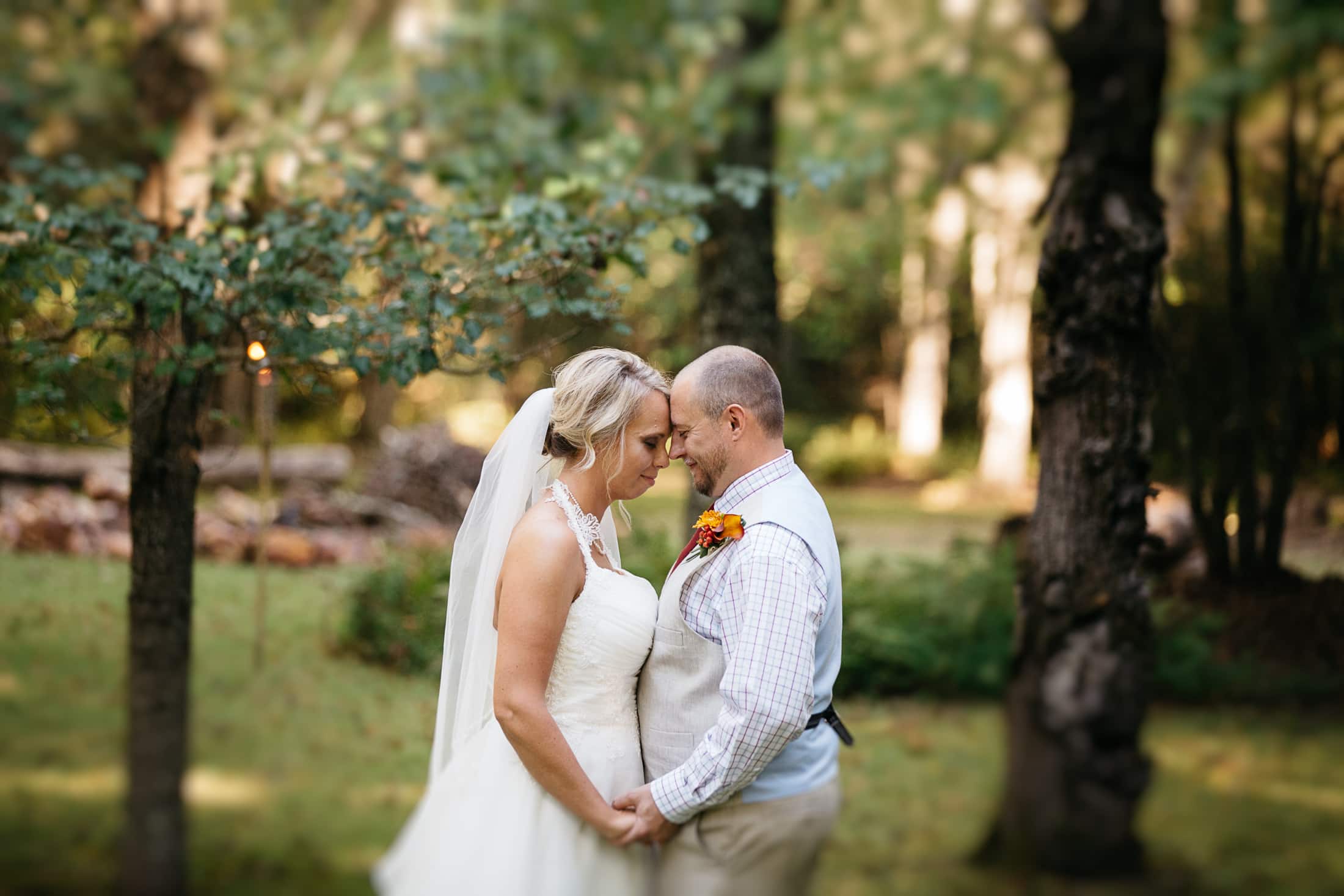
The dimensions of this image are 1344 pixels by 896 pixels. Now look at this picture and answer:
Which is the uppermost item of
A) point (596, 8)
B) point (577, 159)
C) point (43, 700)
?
point (596, 8)

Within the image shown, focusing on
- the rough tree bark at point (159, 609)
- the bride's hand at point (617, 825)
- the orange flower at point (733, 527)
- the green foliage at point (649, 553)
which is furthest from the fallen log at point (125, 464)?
the orange flower at point (733, 527)

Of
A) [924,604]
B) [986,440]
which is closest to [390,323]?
[924,604]

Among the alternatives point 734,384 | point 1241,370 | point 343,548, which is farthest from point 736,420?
point 343,548

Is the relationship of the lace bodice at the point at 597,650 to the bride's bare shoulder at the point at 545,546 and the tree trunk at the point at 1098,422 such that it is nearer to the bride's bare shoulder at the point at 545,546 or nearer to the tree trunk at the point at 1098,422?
the bride's bare shoulder at the point at 545,546

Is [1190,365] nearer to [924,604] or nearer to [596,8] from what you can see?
[924,604]

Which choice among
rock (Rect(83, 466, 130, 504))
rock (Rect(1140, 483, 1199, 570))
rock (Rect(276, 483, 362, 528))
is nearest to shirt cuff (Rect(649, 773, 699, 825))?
rock (Rect(1140, 483, 1199, 570))

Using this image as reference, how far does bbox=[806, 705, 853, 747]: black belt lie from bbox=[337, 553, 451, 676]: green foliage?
4610mm

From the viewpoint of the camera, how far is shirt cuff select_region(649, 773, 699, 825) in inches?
102

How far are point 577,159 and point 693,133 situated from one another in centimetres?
77

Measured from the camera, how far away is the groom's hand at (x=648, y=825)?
2.69 meters

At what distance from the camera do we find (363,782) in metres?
5.40

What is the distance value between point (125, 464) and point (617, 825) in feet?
41.6

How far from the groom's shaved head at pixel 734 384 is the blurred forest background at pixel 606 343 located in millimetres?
985

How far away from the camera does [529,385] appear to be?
2573 centimetres
